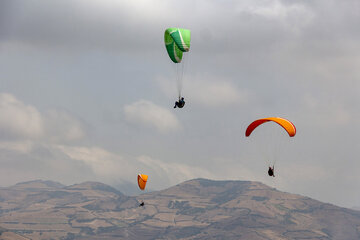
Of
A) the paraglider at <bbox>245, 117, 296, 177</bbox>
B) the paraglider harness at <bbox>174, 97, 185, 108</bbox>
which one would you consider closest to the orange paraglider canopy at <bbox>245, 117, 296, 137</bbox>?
the paraglider at <bbox>245, 117, 296, 177</bbox>

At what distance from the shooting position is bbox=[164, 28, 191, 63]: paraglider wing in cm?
7894

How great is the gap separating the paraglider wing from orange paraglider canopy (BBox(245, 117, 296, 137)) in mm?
16466

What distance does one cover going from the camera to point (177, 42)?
79000 millimetres

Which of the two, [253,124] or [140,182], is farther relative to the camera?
[140,182]

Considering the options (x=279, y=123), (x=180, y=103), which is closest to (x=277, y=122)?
(x=279, y=123)

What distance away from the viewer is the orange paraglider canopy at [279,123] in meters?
79.2

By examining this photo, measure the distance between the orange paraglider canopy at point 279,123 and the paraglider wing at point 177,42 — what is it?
16.5m

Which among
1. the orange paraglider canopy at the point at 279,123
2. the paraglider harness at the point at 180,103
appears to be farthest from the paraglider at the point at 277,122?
the paraglider harness at the point at 180,103

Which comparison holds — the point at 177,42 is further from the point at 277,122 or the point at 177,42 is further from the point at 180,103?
the point at 277,122

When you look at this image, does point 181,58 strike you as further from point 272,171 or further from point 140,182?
point 140,182

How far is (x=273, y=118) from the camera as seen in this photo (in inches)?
3246

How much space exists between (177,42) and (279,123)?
20.5 metres

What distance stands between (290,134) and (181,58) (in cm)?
2247

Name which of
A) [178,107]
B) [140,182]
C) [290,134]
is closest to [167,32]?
[178,107]
